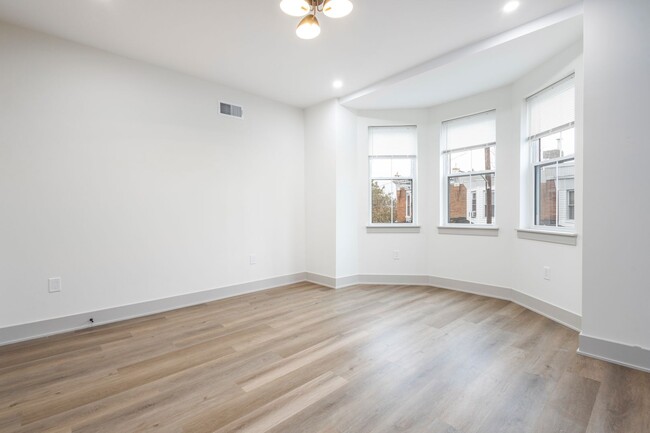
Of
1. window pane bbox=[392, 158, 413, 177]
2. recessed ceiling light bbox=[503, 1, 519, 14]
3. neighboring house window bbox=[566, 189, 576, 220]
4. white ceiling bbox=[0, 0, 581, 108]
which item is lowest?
neighboring house window bbox=[566, 189, 576, 220]

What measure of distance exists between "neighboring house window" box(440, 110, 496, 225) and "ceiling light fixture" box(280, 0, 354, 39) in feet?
9.54

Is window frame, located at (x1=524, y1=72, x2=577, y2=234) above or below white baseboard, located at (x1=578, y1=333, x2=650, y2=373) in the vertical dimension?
above

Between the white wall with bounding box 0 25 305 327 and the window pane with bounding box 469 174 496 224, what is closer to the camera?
the white wall with bounding box 0 25 305 327

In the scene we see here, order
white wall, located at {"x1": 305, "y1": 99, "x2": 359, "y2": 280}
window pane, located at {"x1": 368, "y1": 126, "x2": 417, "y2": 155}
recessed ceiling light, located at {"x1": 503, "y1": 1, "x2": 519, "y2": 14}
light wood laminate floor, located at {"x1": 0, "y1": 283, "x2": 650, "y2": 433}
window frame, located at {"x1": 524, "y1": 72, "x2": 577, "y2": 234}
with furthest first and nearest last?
window pane, located at {"x1": 368, "y1": 126, "x2": 417, "y2": 155} < white wall, located at {"x1": 305, "y1": 99, "x2": 359, "y2": 280} < window frame, located at {"x1": 524, "y1": 72, "x2": 577, "y2": 234} < recessed ceiling light, located at {"x1": 503, "y1": 1, "x2": 519, "y2": 14} < light wood laminate floor, located at {"x1": 0, "y1": 283, "x2": 650, "y2": 433}

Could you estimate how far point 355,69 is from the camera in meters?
3.71

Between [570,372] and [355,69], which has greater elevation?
[355,69]

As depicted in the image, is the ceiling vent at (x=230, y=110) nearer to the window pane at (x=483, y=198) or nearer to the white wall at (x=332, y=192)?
the white wall at (x=332, y=192)

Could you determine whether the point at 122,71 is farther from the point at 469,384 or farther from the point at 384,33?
the point at 469,384

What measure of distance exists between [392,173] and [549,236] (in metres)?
2.33

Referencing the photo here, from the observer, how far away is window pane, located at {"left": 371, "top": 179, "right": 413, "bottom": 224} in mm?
4945

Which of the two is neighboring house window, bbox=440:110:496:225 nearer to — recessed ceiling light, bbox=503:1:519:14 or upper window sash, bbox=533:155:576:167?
upper window sash, bbox=533:155:576:167

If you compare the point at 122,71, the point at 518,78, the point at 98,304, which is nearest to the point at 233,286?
the point at 98,304

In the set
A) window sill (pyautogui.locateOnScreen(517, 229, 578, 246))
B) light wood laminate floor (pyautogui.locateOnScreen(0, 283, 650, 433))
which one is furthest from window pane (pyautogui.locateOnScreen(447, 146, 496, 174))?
light wood laminate floor (pyautogui.locateOnScreen(0, 283, 650, 433))

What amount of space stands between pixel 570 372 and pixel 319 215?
3497 millimetres
